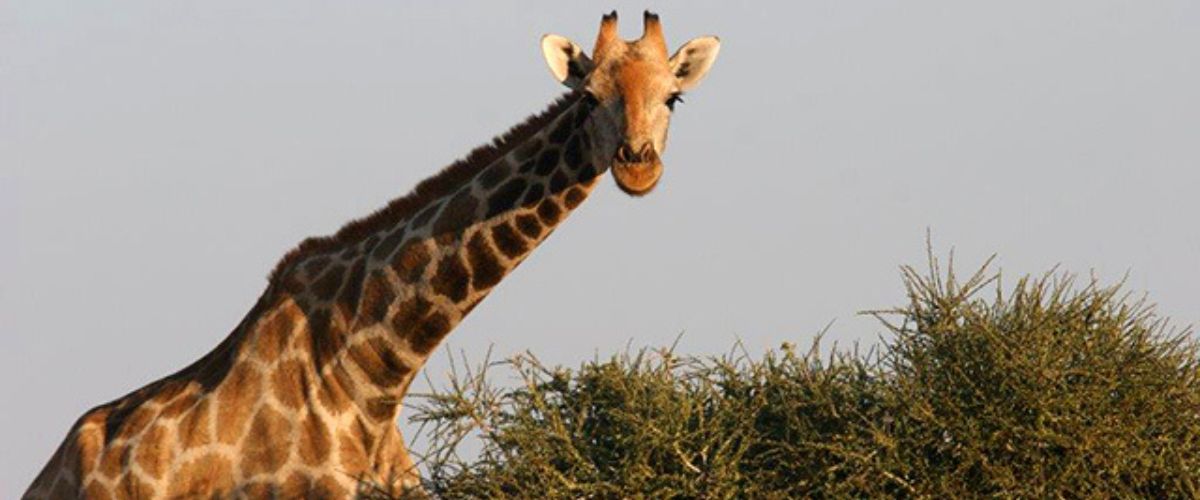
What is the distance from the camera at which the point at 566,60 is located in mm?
13125

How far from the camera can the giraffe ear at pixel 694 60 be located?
13219mm

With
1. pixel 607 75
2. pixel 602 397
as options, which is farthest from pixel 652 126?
pixel 602 397

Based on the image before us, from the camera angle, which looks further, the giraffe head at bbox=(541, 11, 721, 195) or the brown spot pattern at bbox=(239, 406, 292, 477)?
the brown spot pattern at bbox=(239, 406, 292, 477)

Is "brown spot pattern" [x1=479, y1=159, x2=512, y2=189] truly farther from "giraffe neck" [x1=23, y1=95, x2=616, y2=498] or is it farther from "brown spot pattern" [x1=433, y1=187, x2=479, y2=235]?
"brown spot pattern" [x1=433, y1=187, x2=479, y2=235]

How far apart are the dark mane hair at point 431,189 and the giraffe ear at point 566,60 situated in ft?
0.42

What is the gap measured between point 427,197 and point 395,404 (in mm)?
1529

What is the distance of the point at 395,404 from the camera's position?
1312 cm

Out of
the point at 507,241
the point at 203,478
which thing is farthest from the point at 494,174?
the point at 203,478

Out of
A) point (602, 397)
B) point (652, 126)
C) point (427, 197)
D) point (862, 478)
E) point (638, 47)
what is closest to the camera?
point (862, 478)

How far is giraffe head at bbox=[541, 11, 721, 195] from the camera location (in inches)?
461

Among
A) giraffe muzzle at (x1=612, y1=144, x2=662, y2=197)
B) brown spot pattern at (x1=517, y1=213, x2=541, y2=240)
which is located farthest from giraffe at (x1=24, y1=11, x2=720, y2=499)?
giraffe muzzle at (x1=612, y1=144, x2=662, y2=197)

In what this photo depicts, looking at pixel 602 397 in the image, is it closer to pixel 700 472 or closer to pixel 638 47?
pixel 700 472

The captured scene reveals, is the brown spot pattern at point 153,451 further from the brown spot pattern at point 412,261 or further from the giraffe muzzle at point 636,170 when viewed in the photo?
the giraffe muzzle at point 636,170

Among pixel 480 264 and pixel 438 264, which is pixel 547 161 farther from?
pixel 438 264
